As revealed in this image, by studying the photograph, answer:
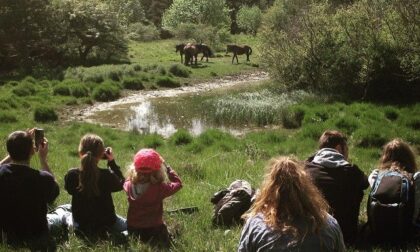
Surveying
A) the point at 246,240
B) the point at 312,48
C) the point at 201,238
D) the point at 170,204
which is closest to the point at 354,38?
the point at 312,48

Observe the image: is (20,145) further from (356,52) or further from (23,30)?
(23,30)

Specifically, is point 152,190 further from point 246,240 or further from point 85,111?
point 85,111

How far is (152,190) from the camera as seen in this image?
208 inches

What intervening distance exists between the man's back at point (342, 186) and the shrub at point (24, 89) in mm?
15977

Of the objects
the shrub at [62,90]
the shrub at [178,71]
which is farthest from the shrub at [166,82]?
the shrub at [62,90]

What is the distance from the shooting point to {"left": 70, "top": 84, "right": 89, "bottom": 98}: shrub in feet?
66.9

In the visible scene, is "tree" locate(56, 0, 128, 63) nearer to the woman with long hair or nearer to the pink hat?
the pink hat

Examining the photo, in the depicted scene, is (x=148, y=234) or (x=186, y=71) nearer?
(x=148, y=234)

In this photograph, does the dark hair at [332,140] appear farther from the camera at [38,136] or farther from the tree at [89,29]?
the tree at [89,29]

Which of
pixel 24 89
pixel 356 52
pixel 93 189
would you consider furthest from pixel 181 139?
pixel 24 89

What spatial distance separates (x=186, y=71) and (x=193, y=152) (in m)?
16.1

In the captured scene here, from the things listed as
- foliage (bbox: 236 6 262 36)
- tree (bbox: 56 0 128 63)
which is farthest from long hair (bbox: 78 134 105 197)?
foliage (bbox: 236 6 262 36)

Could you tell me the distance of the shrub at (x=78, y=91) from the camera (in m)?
20.4

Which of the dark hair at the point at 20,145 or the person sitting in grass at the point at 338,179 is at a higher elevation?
the dark hair at the point at 20,145
